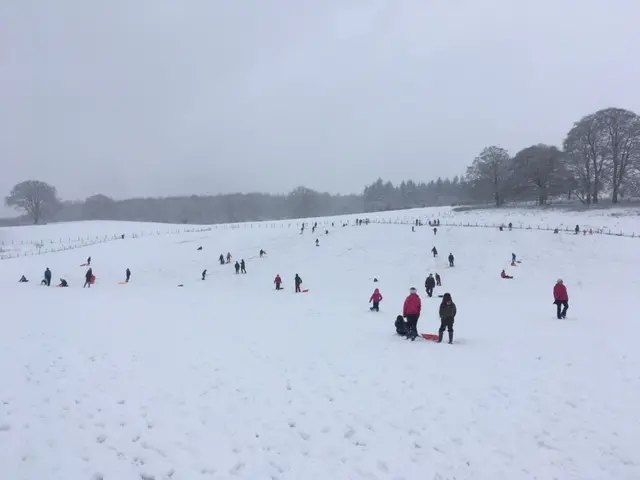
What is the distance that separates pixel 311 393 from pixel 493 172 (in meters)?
72.2

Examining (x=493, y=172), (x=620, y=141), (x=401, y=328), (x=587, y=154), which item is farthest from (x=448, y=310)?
(x=493, y=172)

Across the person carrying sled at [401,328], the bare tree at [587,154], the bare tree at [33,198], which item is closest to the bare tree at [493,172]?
the bare tree at [587,154]

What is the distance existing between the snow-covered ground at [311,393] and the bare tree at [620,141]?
47.9 m

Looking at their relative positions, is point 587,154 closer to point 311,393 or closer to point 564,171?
point 564,171

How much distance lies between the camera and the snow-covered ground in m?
6.83

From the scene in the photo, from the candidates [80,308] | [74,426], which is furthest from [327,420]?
[80,308]

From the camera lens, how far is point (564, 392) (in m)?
9.35

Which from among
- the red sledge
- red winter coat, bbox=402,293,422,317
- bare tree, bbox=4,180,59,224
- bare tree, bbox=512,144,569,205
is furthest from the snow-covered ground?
bare tree, bbox=4,180,59,224

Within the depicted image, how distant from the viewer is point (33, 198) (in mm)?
103000

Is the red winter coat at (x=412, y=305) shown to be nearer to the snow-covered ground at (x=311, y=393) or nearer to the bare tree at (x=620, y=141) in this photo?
the snow-covered ground at (x=311, y=393)

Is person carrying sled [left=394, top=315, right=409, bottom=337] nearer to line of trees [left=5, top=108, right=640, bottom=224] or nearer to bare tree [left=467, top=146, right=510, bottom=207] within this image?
line of trees [left=5, top=108, right=640, bottom=224]

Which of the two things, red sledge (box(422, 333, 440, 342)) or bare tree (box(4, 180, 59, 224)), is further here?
bare tree (box(4, 180, 59, 224))

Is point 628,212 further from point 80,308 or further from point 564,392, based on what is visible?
point 80,308

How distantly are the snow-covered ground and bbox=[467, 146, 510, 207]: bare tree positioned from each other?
2129 inches
